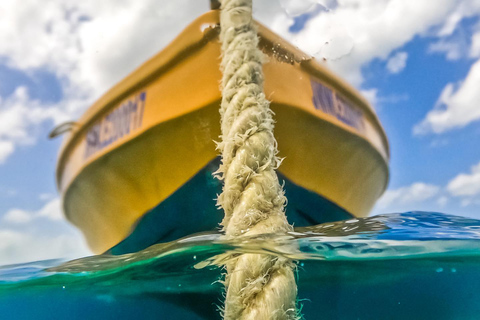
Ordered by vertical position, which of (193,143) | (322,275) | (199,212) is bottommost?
(322,275)

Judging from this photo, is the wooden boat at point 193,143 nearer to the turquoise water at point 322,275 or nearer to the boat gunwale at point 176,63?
the boat gunwale at point 176,63

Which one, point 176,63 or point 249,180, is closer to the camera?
point 249,180

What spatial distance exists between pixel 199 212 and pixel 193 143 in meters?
0.40

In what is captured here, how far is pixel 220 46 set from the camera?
5.91 ft

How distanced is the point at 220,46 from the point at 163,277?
1716mm

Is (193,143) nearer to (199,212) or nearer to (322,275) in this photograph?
(199,212)

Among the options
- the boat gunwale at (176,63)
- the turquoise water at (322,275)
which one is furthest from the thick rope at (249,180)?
the turquoise water at (322,275)

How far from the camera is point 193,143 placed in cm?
185

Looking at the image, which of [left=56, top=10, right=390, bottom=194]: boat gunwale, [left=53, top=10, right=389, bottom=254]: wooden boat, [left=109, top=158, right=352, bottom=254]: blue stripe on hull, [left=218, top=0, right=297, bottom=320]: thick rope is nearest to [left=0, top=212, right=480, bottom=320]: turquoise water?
[left=109, top=158, right=352, bottom=254]: blue stripe on hull

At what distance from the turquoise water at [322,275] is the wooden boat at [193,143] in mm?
180

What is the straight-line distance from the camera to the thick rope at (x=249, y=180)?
3.95 feet

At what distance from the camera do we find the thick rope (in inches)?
47.4

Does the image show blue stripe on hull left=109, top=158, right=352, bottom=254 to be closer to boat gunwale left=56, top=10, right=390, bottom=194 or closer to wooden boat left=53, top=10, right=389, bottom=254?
wooden boat left=53, top=10, right=389, bottom=254

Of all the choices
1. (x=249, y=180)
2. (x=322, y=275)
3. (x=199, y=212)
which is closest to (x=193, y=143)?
(x=199, y=212)
